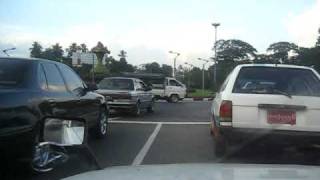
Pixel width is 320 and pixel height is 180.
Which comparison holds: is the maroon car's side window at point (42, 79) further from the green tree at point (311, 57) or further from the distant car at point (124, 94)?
the green tree at point (311, 57)

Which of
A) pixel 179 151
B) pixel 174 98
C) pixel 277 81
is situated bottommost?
pixel 174 98

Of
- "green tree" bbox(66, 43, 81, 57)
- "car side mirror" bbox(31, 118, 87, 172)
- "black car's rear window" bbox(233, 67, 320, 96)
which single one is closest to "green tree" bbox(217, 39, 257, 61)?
"green tree" bbox(66, 43, 81, 57)

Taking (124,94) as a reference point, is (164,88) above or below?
below

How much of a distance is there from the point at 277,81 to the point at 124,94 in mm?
12340

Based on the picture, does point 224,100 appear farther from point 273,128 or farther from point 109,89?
point 109,89

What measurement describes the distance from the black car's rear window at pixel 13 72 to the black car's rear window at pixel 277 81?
3105mm

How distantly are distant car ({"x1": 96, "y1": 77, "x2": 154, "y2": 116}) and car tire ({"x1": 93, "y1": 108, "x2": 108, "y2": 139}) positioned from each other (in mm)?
7693

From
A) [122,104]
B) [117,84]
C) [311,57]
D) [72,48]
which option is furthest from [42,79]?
[72,48]

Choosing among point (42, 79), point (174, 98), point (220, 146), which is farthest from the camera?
point (174, 98)

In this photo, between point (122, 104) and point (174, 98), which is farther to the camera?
point (174, 98)

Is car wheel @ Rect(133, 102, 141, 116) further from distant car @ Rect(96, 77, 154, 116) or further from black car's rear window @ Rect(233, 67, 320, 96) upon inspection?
black car's rear window @ Rect(233, 67, 320, 96)

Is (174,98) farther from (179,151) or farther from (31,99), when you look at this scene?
(31,99)

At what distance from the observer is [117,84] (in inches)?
914

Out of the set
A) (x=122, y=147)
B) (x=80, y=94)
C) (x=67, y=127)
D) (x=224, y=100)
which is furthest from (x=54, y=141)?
(x=122, y=147)
